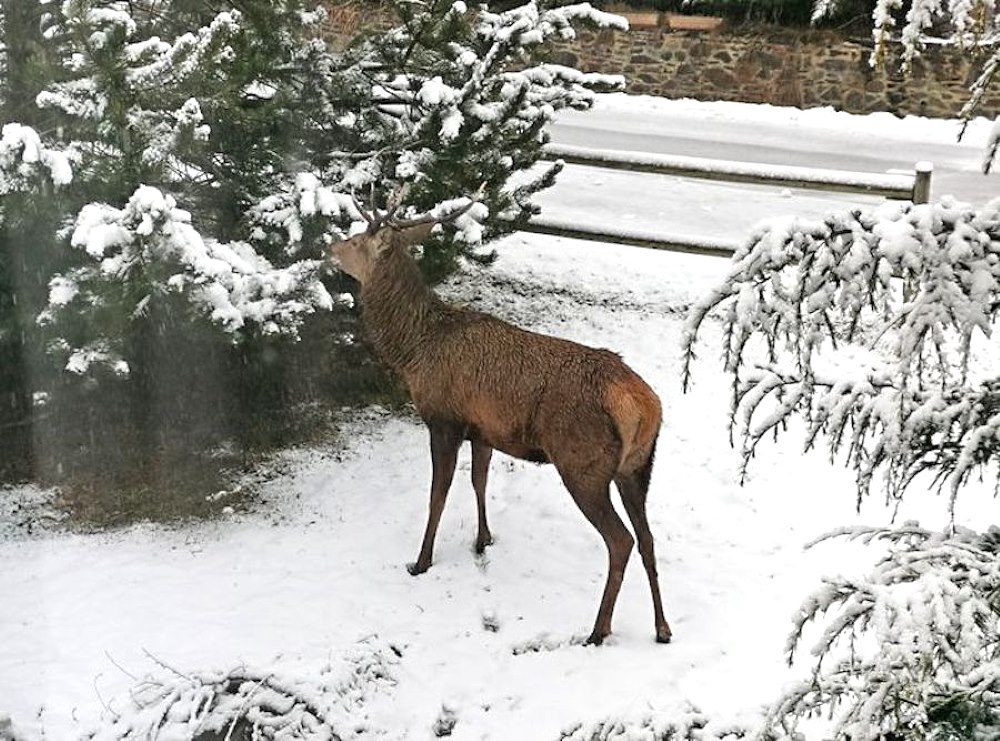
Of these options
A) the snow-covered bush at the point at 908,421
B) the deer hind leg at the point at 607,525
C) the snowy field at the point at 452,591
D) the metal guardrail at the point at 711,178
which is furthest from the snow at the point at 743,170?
the snow-covered bush at the point at 908,421

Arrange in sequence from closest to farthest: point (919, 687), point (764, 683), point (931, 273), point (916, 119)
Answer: point (919, 687) < point (931, 273) < point (764, 683) < point (916, 119)

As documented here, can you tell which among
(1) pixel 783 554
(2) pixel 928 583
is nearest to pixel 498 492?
(1) pixel 783 554

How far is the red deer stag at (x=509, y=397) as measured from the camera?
5.72 metres

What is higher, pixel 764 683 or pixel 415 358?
pixel 415 358

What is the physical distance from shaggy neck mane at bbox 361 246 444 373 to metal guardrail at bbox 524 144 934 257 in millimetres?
3349

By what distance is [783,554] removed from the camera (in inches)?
267

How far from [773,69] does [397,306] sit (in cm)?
1398

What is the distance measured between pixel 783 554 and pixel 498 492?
174 cm

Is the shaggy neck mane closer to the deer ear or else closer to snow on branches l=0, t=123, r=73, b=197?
the deer ear

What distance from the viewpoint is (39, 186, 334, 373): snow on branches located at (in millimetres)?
5895

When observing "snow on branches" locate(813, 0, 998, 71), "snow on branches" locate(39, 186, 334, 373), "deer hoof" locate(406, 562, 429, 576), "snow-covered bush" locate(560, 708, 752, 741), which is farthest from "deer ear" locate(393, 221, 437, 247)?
"snow on branches" locate(813, 0, 998, 71)

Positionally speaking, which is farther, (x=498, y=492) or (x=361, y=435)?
(x=361, y=435)

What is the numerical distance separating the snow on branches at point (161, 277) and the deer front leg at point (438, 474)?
103 centimetres

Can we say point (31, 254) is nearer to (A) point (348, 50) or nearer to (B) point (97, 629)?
(B) point (97, 629)
